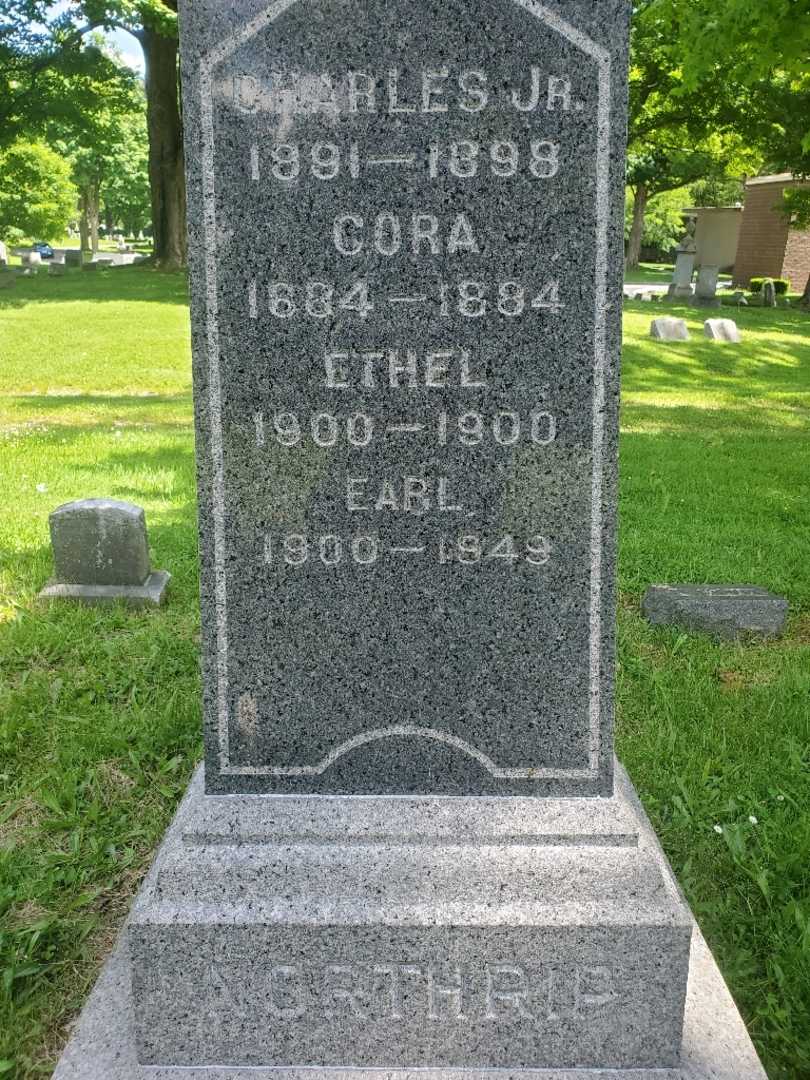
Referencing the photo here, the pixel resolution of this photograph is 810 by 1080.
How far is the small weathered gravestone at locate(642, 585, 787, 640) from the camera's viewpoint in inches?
192

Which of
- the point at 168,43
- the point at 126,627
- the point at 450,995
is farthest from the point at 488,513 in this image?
the point at 168,43

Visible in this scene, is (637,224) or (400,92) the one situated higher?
(637,224)

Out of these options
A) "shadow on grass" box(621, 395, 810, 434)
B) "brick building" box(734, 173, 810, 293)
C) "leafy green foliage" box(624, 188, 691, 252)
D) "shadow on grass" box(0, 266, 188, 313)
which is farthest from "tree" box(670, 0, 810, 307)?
"leafy green foliage" box(624, 188, 691, 252)

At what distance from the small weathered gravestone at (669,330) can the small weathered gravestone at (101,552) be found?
47.7 feet

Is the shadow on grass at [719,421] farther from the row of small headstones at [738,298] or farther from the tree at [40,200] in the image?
the tree at [40,200]

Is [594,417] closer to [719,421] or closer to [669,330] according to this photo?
[719,421]

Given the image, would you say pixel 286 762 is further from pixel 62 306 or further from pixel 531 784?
pixel 62 306

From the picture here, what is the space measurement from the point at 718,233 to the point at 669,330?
3658cm

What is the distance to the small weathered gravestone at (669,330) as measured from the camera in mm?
18062

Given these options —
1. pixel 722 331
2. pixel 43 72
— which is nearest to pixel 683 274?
pixel 722 331

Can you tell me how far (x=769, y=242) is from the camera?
125 feet

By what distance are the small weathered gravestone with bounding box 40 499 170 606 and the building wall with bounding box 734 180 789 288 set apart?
118 ft

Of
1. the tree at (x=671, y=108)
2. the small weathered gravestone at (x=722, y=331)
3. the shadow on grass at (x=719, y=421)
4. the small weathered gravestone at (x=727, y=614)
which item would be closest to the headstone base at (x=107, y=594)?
the small weathered gravestone at (x=727, y=614)

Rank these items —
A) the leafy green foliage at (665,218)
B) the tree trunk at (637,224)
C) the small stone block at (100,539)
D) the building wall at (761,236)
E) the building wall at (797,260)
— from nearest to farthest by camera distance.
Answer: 1. the small stone block at (100,539)
2. the building wall at (797,260)
3. the building wall at (761,236)
4. the tree trunk at (637,224)
5. the leafy green foliage at (665,218)
